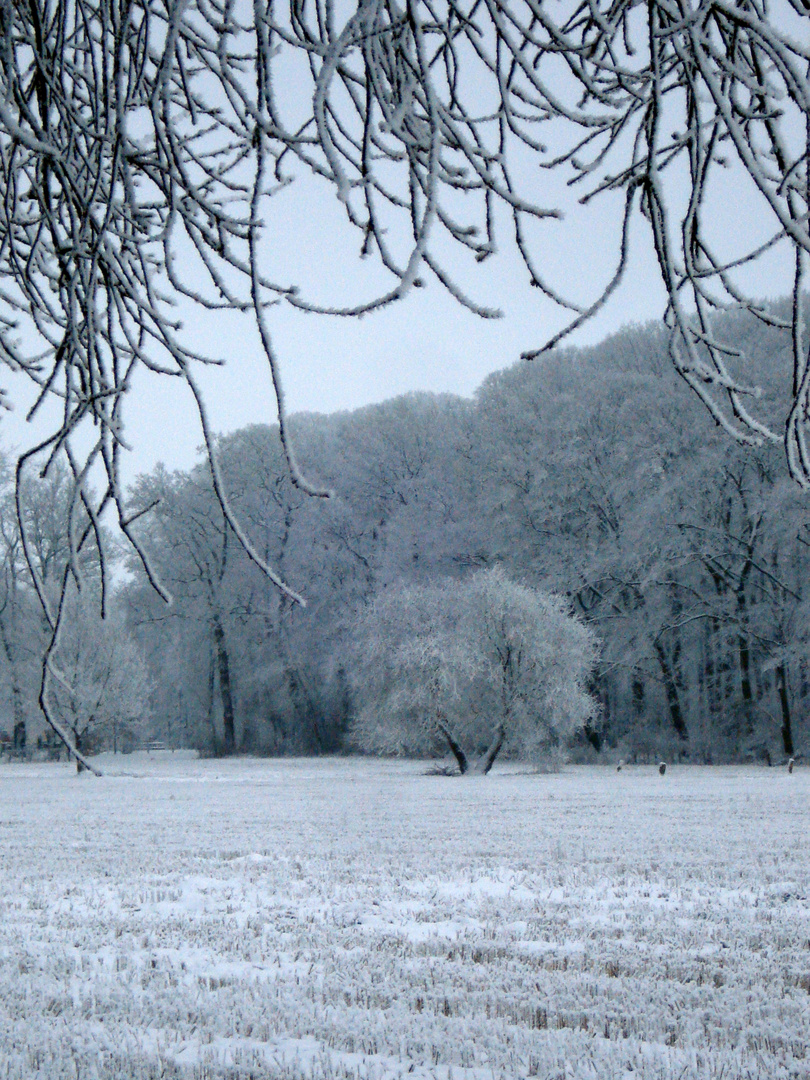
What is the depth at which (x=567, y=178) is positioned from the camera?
158 cm

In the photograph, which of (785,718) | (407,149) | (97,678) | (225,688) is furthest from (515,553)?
(407,149)

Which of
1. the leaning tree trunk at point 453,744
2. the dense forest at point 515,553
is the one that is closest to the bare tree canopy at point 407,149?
the dense forest at point 515,553

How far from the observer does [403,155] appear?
1.37 meters

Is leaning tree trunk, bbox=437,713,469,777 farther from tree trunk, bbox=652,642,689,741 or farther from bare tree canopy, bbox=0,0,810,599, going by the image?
bare tree canopy, bbox=0,0,810,599

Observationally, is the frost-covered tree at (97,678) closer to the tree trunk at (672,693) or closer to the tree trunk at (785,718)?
the tree trunk at (672,693)

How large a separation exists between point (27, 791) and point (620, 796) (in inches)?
478

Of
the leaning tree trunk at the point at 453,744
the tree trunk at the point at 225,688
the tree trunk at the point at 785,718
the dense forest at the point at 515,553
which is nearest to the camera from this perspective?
the leaning tree trunk at the point at 453,744

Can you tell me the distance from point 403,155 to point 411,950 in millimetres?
4786

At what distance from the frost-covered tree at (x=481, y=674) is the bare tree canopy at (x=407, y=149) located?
19.7m

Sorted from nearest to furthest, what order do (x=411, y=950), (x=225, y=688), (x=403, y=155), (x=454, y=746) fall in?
(x=403, y=155)
(x=411, y=950)
(x=454, y=746)
(x=225, y=688)

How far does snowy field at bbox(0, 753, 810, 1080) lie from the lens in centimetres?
371

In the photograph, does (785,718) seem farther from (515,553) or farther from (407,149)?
(407,149)

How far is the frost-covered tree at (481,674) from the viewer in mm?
21375

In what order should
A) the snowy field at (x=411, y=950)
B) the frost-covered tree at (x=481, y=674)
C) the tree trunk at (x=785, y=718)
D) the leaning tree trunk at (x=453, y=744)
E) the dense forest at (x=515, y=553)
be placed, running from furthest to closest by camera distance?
the dense forest at (x=515, y=553) < the tree trunk at (x=785, y=718) < the leaning tree trunk at (x=453, y=744) < the frost-covered tree at (x=481, y=674) < the snowy field at (x=411, y=950)
